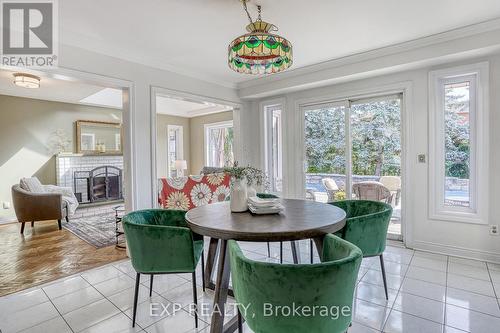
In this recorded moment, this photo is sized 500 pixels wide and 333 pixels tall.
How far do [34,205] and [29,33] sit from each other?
294 centimetres

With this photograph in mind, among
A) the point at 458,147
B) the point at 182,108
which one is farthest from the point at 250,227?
the point at 182,108

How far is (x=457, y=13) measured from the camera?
8.32 ft

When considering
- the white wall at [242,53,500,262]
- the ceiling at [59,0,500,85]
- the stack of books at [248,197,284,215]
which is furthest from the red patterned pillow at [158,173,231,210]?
the white wall at [242,53,500,262]

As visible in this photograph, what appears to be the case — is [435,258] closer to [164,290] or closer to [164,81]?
[164,290]

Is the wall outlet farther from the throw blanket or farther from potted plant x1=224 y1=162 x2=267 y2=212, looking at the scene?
the throw blanket

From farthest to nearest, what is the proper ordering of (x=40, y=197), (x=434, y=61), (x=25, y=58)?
1. (x=40, y=197)
2. (x=434, y=61)
3. (x=25, y=58)

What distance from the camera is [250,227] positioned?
1743 mm

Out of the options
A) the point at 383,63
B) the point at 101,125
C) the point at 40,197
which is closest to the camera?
the point at 383,63

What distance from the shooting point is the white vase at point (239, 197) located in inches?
87.7

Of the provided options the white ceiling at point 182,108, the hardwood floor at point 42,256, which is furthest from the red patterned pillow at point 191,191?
the white ceiling at point 182,108

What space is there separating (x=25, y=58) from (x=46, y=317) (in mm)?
2340

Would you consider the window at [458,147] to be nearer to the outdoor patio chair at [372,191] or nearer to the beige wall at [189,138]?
the outdoor patio chair at [372,191]

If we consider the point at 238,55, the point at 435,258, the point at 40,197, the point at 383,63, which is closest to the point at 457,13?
the point at 383,63

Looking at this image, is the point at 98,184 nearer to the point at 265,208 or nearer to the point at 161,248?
the point at 161,248
